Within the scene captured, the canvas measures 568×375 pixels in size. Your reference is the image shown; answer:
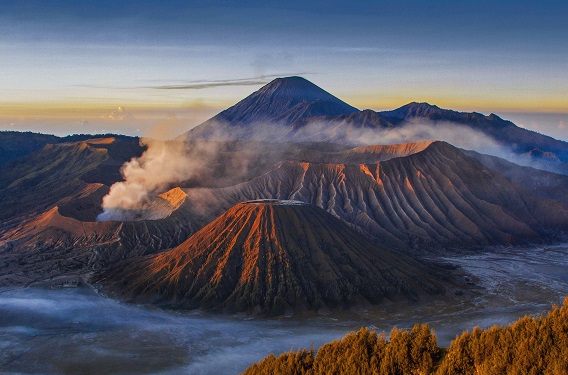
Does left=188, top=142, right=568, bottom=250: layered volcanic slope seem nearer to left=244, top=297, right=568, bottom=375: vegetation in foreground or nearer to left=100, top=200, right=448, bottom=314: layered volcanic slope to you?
left=100, top=200, right=448, bottom=314: layered volcanic slope


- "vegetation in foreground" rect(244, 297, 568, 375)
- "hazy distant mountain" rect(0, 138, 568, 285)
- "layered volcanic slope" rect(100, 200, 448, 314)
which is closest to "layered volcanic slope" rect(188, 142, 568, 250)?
"hazy distant mountain" rect(0, 138, 568, 285)

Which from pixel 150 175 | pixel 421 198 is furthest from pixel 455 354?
pixel 150 175

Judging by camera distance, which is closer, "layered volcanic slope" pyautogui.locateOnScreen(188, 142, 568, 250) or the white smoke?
the white smoke

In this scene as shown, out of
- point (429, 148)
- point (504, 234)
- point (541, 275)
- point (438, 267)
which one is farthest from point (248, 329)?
point (429, 148)

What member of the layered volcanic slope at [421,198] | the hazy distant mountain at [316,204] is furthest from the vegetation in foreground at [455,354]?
the layered volcanic slope at [421,198]

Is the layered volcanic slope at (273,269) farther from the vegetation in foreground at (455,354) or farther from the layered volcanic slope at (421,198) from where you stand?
the vegetation in foreground at (455,354)

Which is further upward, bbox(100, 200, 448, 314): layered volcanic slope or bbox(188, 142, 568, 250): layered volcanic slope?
bbox(188, 142, 568, 250): layered volcanic slope

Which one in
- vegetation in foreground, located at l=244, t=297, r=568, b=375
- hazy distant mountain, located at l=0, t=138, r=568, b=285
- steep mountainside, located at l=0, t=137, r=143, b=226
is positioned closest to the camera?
vegetation in foreground, located at l=244, t=297, r=568, b=375

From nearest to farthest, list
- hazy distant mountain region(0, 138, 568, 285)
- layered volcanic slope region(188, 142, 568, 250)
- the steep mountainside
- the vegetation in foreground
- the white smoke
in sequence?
the vegetation in foreground
hazy distant mountain region(0, 138, 568, 285)
the white smoke
layered volcanic slope region(188, 142, 568, 250)
the steep mountainside
